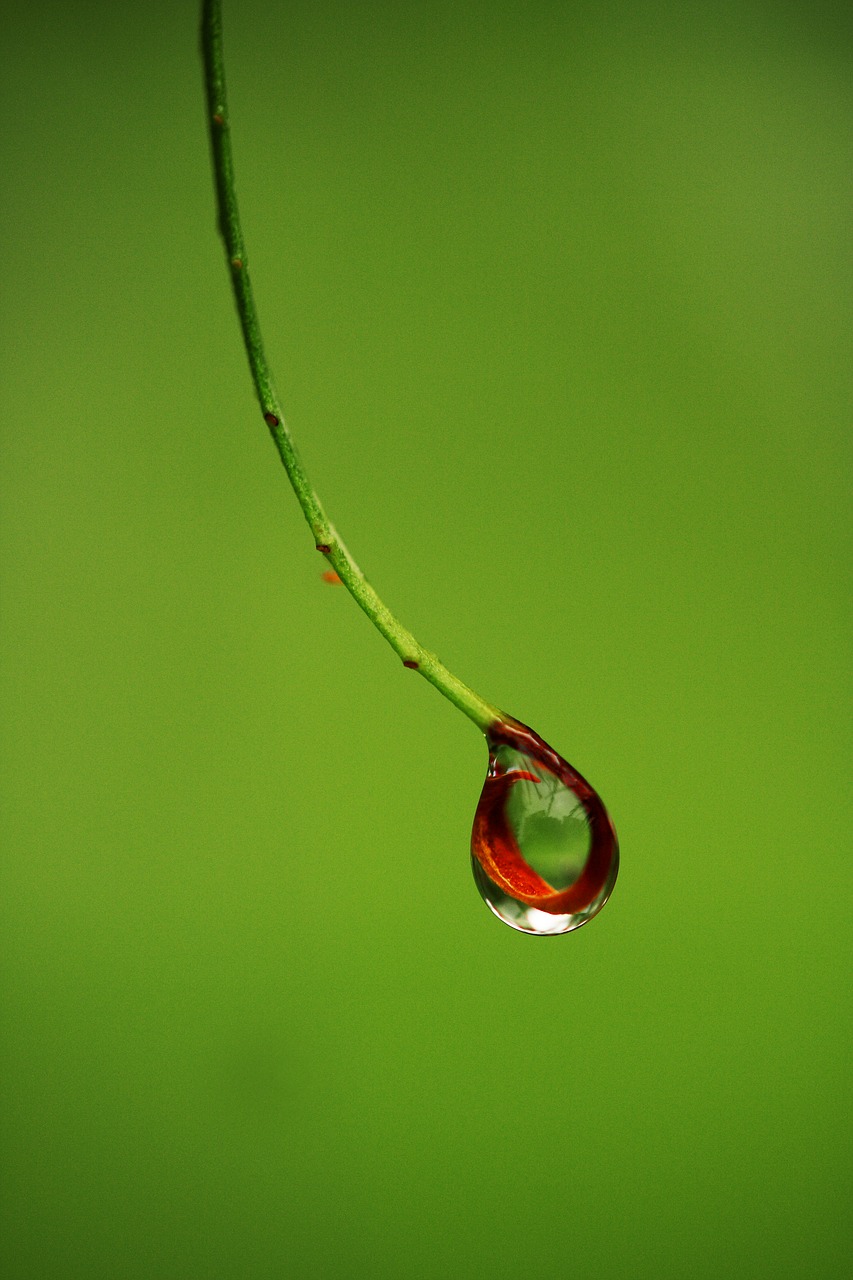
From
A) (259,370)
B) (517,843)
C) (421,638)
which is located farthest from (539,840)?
(421,638)

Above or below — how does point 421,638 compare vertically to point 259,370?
above

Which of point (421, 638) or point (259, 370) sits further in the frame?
point (421, 638)

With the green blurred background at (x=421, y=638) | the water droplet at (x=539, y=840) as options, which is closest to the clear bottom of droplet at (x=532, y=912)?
the water droplet at (x=539, y=840)

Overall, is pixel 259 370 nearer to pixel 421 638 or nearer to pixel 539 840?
pixel 539 840

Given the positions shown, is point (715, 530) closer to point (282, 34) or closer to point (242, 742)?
point (242, 742)

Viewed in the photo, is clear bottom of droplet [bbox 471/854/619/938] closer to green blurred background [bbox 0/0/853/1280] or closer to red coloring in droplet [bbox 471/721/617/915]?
red coloring in droplet [bbox 471/721/617/915]

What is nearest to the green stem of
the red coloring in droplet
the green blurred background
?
the red coloring in droplet

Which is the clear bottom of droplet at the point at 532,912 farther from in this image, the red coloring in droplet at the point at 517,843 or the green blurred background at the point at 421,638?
the green blurred background at the point at 421,638
